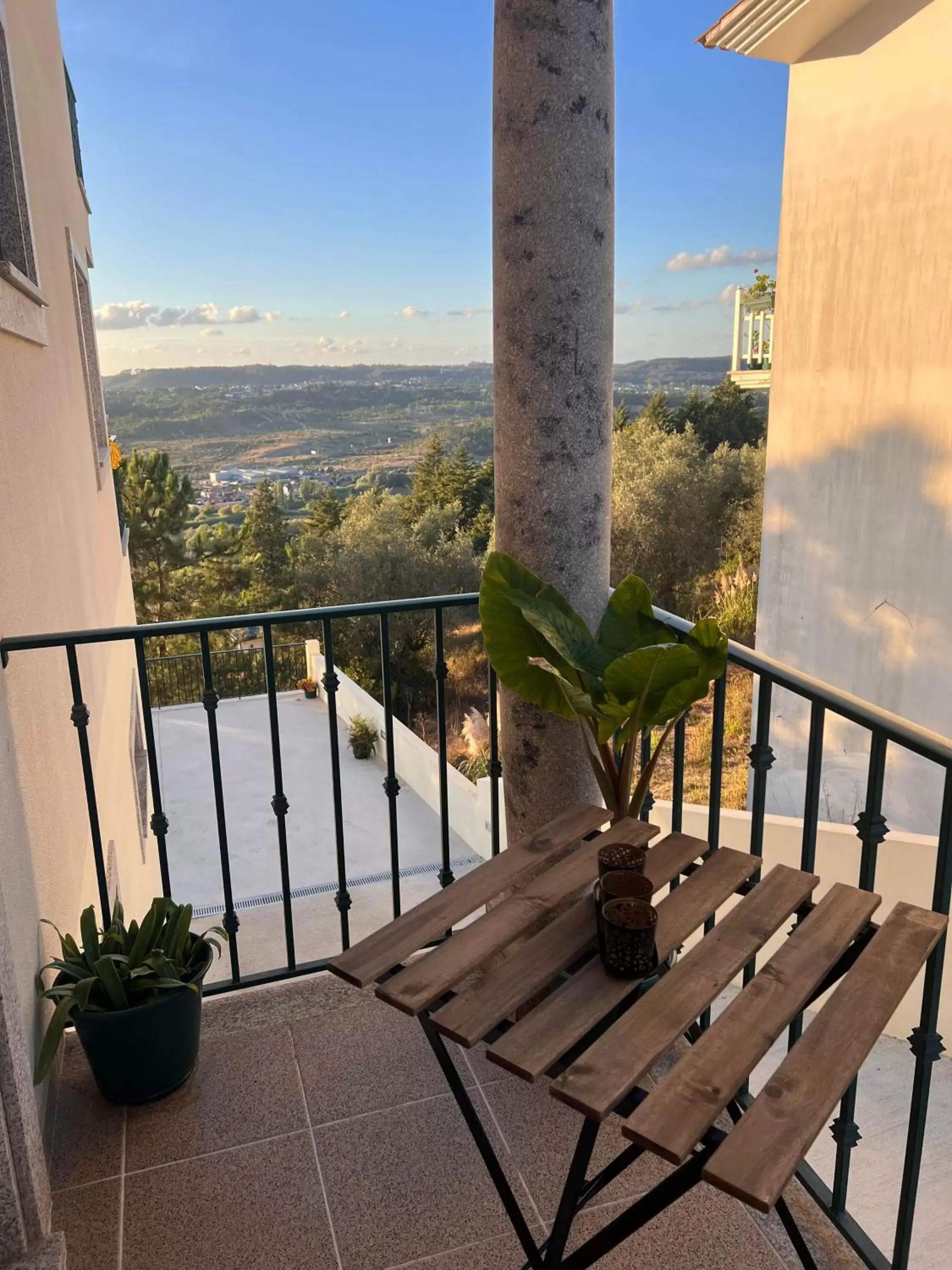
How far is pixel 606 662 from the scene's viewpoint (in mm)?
2062

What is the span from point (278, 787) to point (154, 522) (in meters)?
26.8

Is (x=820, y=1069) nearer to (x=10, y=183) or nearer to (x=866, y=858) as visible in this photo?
(x=866, y=858)

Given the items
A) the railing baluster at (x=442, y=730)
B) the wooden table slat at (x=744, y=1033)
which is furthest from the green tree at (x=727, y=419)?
the wooden table slat at (x=744, y=1033)

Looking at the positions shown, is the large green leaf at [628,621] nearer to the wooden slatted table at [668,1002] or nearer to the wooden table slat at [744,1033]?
the wooden slatted table at [668,1002]

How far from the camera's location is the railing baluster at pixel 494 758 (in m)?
2.45

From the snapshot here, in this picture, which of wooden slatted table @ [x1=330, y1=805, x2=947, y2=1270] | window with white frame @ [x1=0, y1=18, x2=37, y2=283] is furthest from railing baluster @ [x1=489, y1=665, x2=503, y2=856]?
window with white frame @ [x1=0, y1=18, x2=37, y2=283]

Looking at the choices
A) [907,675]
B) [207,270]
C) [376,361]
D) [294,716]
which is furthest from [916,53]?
[207,270]

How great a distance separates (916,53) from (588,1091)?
9636mm

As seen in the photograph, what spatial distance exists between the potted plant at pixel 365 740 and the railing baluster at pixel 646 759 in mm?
12113

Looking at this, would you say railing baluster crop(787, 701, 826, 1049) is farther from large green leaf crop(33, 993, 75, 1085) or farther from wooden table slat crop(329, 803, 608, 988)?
large green leaf crop(33, 993, 75, 1085)

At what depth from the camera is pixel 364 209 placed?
4606 centimetres

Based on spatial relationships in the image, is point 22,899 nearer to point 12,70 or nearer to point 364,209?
point 12,70

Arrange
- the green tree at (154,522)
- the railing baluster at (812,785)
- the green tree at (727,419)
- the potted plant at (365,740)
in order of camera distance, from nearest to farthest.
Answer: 1. the railing baluster at (812,785)
2. the potted plant at (365,740)
3. the green tree at (727,419)
4. the green tree at (154,522)

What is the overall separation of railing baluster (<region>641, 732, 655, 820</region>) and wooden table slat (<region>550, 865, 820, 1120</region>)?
0.61 metres
